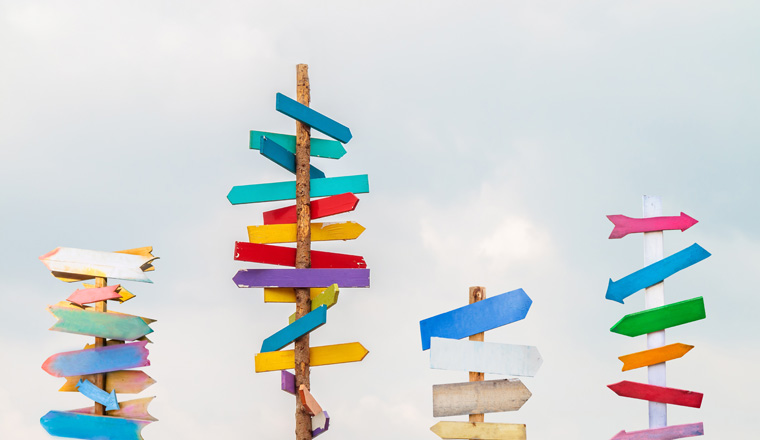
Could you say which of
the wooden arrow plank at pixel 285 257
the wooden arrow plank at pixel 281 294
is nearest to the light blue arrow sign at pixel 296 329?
the wooden arrow plank at pixel 281 294

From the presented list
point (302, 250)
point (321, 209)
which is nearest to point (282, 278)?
point (302, 250)

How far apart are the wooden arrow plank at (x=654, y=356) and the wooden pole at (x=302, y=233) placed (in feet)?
8.35

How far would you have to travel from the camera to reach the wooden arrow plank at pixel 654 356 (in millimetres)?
8094

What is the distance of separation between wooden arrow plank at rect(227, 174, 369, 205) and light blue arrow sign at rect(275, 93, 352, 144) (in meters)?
0.37

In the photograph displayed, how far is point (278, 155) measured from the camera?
26.8 feet

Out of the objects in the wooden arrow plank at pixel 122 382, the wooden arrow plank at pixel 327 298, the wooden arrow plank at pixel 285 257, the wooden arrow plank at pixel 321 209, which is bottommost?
the wooden arrow plank at pixel 122 382

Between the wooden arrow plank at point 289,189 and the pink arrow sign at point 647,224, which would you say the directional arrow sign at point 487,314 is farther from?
the wooden arrow plank at point 289,189

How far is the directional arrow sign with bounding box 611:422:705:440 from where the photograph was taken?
8023 mm

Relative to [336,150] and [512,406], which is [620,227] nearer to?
[512,406]

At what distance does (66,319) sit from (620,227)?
4410mm

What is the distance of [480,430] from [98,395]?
2905 mm

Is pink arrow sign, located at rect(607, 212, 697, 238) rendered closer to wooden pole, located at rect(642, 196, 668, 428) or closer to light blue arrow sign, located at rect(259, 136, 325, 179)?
wooden pole, located at rect(642, 196, 668, 428)

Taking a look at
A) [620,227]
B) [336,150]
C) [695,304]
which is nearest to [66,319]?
[336,150]

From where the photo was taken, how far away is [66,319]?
7660mm
